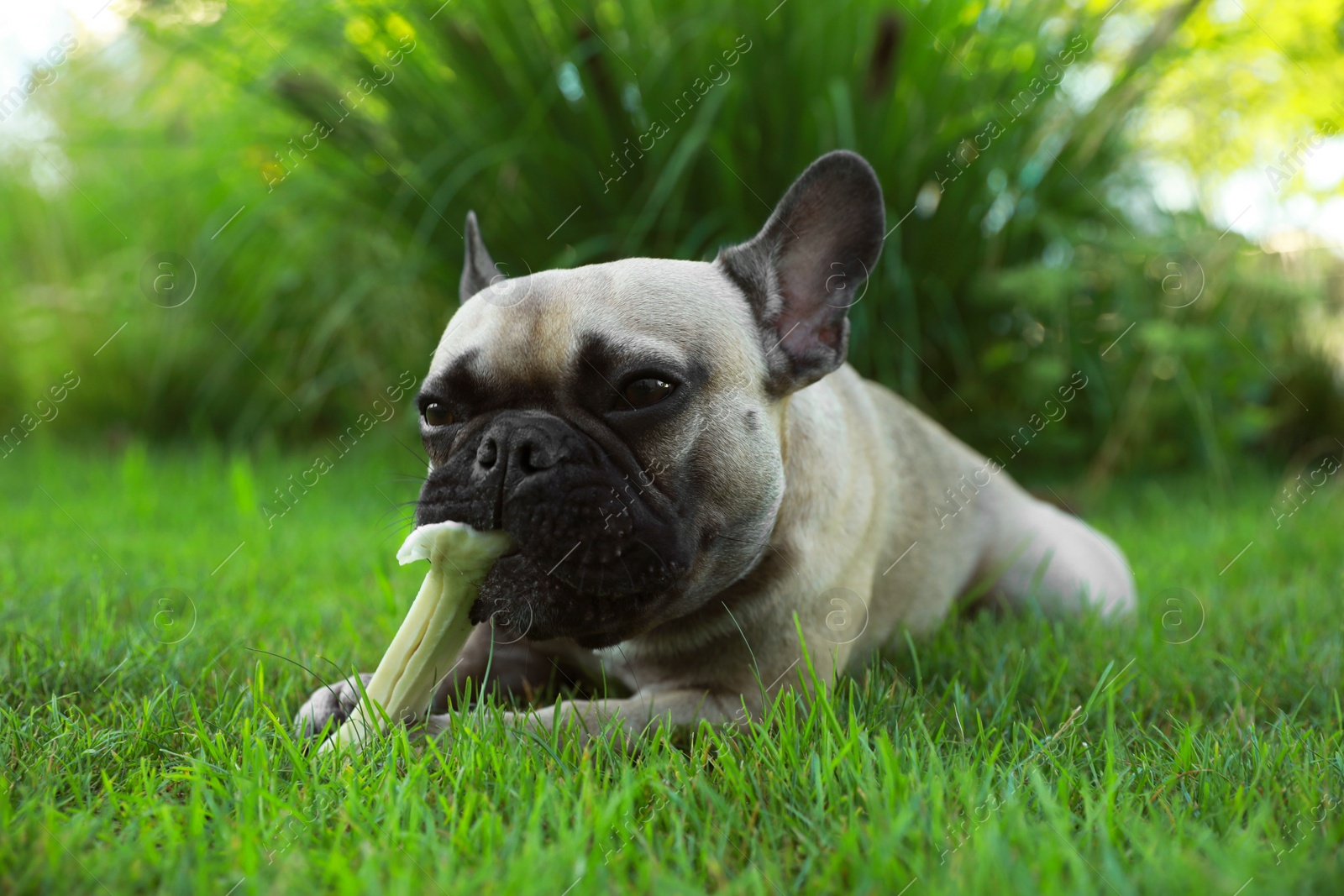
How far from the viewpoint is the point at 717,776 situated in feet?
5.47

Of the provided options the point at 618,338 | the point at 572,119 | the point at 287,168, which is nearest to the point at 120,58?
the point at 287,168

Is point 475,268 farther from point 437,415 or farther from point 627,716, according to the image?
point 627,716

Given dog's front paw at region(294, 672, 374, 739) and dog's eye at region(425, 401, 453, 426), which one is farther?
dog's eye at region(425, 401, 453, 426)

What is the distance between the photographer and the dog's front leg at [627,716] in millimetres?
1800

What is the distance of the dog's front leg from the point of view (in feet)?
5.90

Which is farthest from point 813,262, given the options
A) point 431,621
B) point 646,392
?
point 431,621

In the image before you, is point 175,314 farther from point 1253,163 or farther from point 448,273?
point 1253,163

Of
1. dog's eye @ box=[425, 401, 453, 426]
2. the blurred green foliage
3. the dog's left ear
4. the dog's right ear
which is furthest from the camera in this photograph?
the blurred green foliage

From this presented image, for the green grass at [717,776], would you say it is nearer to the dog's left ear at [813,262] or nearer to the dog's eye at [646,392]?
the dog's eye at [646,392]

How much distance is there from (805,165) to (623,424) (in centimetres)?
287

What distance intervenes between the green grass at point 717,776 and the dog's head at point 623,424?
12.6 inches

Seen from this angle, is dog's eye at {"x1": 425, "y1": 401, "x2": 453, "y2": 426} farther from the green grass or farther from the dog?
the green grass

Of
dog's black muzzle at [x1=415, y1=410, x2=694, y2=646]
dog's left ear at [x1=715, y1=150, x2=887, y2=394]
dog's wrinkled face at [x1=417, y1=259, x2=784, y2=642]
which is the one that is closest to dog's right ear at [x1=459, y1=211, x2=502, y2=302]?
dog's wrinkled face at [x1=417, y1=259, x2=784, y2=642]

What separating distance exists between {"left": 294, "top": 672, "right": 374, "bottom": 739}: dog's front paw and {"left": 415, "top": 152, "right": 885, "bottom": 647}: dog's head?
1.27 ft
